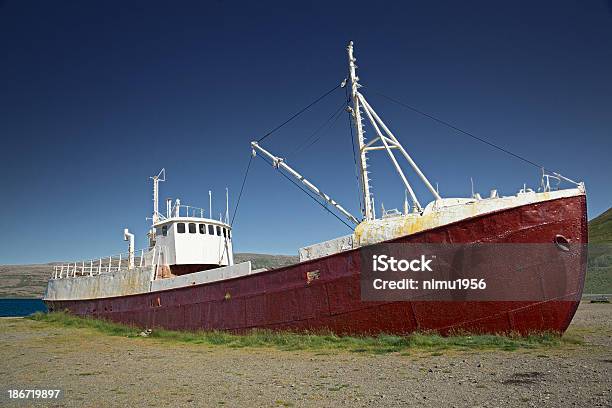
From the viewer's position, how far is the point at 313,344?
1237 cm

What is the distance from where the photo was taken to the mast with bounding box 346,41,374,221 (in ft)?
47.4

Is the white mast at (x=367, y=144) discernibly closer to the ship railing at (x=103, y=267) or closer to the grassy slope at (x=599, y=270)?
the ship railing at (x=103, y=267)

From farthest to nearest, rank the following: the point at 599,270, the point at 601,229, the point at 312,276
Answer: the point at 601,229
the point at 599,270
the point at 312,276

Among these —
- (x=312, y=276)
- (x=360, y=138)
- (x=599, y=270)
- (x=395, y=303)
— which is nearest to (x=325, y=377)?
(x=395, y=303)

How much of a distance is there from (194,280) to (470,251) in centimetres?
1090

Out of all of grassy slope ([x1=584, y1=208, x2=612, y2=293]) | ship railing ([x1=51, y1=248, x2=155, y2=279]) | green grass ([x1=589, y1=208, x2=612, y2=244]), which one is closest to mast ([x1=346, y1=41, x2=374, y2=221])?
ship railing ([x1=51, y1=248, x2=155, y2=279])

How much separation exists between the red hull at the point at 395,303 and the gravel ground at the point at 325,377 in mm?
1264

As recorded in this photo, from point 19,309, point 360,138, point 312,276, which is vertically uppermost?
point 360,138

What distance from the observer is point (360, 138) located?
15.0m

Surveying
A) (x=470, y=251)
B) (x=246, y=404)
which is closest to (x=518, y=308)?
(x=470, y=251)

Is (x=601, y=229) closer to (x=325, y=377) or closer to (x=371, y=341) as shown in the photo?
(x=371, y=341)

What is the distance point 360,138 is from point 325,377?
8721mm

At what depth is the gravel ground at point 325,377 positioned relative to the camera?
6547 millimetres

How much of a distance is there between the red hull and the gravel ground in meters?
1.26
